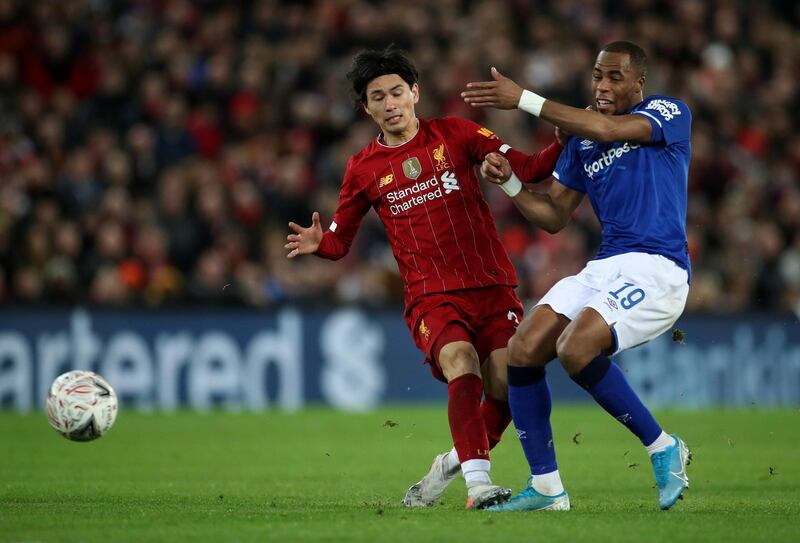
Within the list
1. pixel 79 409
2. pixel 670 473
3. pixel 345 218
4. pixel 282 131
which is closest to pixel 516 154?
pixel 345 218

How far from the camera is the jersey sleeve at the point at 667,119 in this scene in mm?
7125

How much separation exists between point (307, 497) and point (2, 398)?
341 inches

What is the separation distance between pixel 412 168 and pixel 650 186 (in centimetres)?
145

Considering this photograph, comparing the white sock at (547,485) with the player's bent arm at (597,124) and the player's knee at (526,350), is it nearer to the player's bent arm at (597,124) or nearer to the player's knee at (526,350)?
the player's knee at (526,350)

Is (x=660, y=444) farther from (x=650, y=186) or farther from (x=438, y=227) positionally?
(x=438, y=227)

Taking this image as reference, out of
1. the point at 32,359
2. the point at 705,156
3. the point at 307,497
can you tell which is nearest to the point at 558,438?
the point at 307,497

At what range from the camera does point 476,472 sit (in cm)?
716

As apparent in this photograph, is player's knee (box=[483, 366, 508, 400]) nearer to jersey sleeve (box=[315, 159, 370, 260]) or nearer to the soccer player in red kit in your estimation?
the soccer player in red kit

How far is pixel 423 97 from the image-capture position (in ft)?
62.7

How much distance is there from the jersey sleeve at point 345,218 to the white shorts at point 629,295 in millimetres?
1469

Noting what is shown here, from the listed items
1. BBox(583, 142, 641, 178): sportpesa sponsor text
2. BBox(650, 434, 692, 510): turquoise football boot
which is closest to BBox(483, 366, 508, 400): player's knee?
BBox(650, 434, 692, 510): turquoise football boot

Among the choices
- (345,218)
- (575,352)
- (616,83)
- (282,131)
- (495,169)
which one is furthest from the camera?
(282,131)

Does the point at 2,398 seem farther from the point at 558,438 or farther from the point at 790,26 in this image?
the point at 790,26

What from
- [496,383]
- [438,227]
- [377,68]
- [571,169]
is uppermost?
[377,68]
